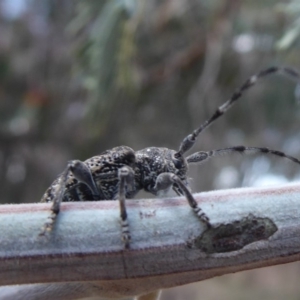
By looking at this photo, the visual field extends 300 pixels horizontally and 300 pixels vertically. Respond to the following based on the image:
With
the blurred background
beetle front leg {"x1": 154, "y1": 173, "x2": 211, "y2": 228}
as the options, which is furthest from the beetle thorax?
the blurred background

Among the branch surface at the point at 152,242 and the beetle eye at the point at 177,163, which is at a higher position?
the beetle eye at the point at 177,163

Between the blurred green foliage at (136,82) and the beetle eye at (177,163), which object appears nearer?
the beetle eye at (177,163)

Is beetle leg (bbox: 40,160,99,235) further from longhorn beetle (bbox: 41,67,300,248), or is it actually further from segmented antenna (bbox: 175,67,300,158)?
segmented antenna (bbox: 175,67,300,158)

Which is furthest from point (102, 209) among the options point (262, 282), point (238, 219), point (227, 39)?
point (262, 282)

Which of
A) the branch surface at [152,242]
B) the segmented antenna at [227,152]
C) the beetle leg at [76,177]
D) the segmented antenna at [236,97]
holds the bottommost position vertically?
the branch surface at [152,242]

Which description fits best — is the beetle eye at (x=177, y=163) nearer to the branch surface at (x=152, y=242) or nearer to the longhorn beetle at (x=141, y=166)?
the longhorn beetle at (x=141, y=166)

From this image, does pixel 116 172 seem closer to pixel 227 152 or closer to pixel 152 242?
pixel 227 152

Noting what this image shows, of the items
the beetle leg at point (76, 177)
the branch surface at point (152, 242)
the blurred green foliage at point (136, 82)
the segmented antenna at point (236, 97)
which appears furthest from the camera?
the blurred green foliage at point (136, 82)

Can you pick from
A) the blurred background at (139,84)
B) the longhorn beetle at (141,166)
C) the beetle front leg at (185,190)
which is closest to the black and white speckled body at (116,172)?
the longhorn beetle at (141,166)
